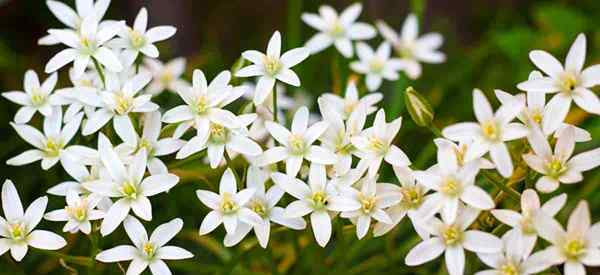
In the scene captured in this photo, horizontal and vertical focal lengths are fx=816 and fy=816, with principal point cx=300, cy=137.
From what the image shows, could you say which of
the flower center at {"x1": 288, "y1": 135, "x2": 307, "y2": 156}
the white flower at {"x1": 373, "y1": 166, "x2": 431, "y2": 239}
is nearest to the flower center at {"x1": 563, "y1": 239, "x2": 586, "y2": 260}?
the white flower at {"x1": 373, "y1": 166, "x2": 431, "y2": 239}

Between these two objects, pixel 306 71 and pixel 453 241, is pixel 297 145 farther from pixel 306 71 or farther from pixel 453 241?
pixel 306 71

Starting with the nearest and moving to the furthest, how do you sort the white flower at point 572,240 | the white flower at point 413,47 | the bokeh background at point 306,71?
the white flower at point 572,240 < the bokeh background at point 306,71 < the white flower at point 413,47

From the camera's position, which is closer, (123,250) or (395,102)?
(123,250)

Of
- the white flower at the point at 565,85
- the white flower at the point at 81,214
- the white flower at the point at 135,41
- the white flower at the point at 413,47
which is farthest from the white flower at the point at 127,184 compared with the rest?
the white flower at the point at 413,47

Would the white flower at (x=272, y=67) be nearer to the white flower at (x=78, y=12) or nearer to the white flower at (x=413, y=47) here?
the white flower at (x=78, y=12)

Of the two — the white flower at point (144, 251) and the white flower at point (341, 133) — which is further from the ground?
the white flower at point (341, 133)

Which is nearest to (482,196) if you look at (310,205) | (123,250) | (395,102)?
(310,205)

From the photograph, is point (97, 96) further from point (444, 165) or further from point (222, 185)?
point (444, 165)
